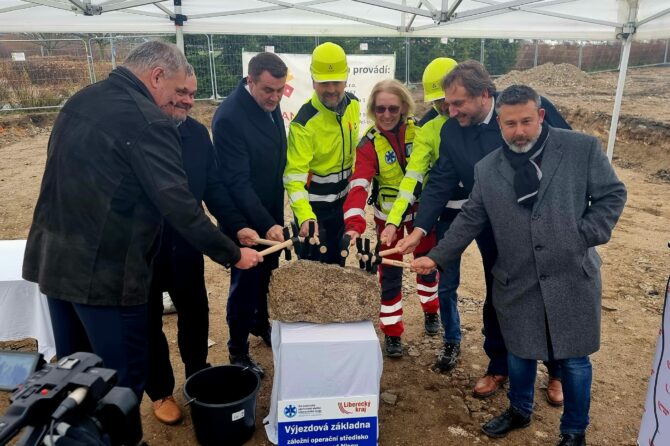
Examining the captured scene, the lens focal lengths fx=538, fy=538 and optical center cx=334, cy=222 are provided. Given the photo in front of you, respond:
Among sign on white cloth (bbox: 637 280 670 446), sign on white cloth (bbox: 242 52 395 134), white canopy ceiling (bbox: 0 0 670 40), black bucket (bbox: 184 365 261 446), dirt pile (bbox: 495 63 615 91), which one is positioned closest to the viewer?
sign on white cloth (bbox: 637 280 670 446)

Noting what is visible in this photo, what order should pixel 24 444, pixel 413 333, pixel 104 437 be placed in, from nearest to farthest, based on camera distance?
1. pixel 24 444
2. pixel 104 437
3. pixel 413 333

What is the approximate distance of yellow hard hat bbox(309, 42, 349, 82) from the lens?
3.32 meters

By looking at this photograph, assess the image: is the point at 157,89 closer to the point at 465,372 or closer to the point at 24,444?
the point at 24,444

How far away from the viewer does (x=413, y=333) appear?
4320 millimetres

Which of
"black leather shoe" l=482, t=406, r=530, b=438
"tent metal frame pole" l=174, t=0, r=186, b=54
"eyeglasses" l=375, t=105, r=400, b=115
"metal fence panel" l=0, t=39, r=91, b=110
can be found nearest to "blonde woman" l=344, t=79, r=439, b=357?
"eyeglasses" l=375, t=105, r=400, b=115

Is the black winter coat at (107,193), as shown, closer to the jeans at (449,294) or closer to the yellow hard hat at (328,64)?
the yellow hard hat at (328,64)

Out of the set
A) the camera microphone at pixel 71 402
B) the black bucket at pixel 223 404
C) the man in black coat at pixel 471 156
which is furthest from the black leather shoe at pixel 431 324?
the camera microphone at pixel 71 402

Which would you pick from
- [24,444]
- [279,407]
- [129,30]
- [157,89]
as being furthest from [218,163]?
[129,30]

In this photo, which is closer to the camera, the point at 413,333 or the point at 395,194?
the point at 395,194

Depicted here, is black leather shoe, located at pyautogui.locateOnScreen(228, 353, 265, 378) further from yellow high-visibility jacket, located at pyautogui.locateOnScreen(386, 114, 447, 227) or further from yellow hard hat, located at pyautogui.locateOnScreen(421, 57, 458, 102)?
yellow hard hat, located at pyautogui.locateOnScreen(421, 57, 458, 102)

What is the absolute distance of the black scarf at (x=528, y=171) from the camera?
8.32ft

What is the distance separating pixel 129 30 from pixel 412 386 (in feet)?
14.8

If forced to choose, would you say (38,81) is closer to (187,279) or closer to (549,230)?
(187,279)

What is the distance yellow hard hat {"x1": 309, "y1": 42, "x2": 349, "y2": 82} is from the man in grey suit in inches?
44.4
